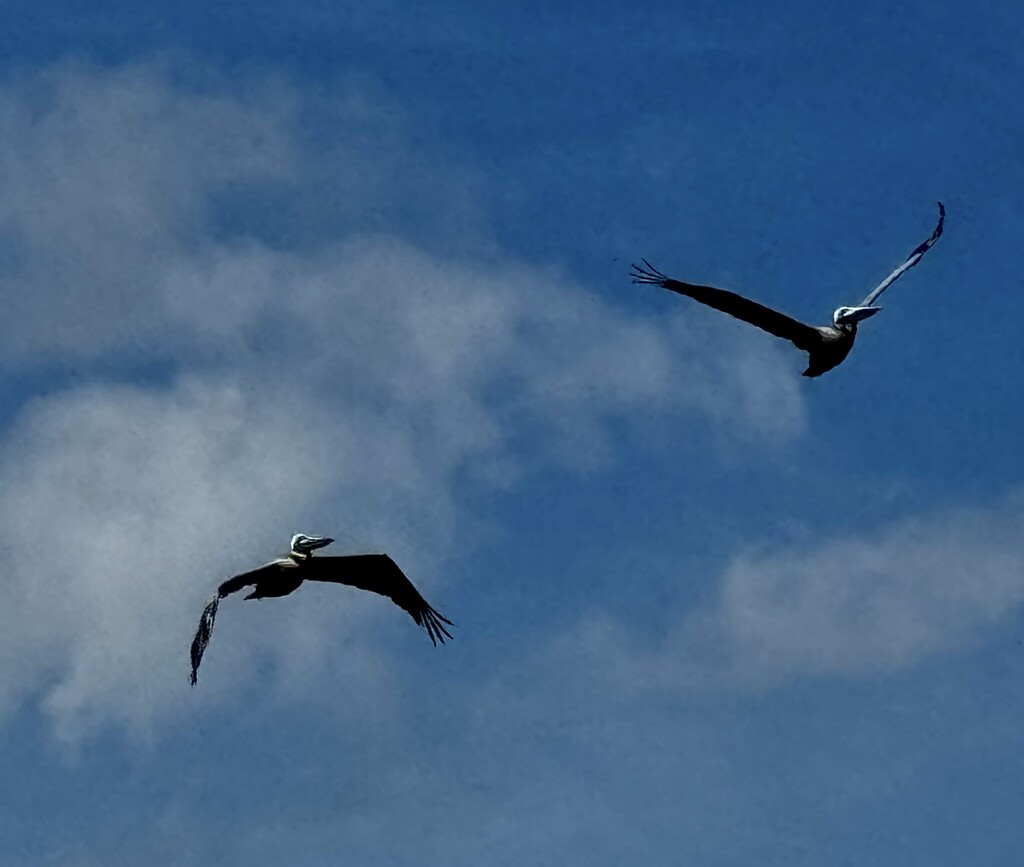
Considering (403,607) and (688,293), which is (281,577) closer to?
(403,607)

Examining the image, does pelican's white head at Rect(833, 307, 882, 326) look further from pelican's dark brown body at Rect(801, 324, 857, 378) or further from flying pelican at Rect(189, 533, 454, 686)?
flying pelican at Rect(189, 533, 454, 686)

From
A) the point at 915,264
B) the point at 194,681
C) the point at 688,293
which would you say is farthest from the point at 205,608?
the point at 915,264

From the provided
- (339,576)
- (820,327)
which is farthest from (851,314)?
(339,576)

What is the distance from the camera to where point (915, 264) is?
1748 inches

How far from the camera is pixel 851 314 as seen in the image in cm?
4406

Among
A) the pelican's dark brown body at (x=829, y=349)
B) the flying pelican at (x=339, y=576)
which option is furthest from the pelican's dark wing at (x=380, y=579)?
the pelican's dark brown body at (x=829, y=349)

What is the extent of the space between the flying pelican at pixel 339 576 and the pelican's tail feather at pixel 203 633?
1285 mm

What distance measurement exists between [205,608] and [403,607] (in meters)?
5.99

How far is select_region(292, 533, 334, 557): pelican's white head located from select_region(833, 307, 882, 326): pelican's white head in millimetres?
11659

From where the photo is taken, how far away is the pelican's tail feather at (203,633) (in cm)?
4066

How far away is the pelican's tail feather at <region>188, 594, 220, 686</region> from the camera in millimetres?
40656

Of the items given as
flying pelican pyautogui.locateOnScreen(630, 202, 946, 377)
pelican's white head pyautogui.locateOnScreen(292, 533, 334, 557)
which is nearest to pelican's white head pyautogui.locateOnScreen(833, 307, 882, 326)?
flying pelican pyautogui.locateOnScreen(630, 202, 946, 377)

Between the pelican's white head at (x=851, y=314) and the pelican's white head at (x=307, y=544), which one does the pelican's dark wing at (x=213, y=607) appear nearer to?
the pelican's white head at (x=307, y=544)

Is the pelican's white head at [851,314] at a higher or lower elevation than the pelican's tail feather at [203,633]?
higher
